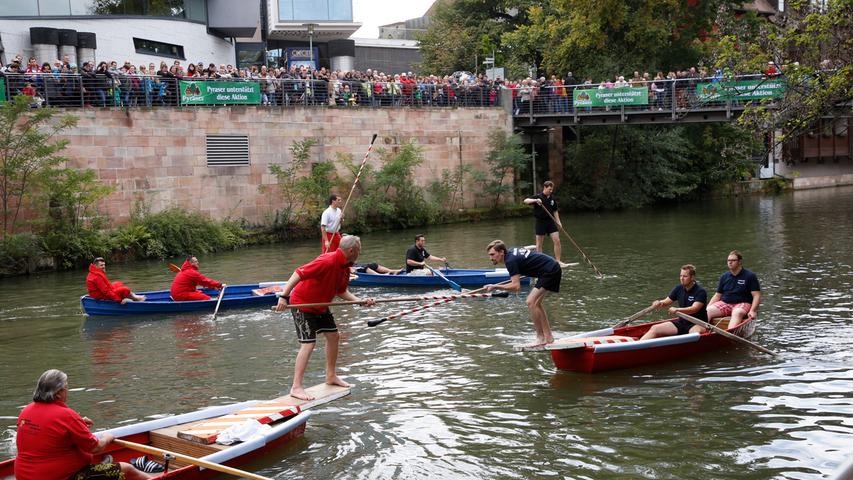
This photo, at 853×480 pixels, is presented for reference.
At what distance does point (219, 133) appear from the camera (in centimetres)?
2745

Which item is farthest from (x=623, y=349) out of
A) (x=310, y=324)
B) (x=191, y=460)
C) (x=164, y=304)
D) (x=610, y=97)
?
(x=610, y=97)

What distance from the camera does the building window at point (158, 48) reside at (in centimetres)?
3235

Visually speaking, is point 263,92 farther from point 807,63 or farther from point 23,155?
point 807,63

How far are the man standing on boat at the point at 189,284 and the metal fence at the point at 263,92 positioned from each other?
919cm

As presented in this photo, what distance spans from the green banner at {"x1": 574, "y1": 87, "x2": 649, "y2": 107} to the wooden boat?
24.8 m

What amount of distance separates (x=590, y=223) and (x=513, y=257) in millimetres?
20597

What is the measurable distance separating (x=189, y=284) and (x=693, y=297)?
904 centimetres

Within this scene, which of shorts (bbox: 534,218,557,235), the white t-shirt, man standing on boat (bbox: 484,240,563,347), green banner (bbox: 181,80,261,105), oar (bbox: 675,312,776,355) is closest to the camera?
oar (bbox: 675,312,776,355)

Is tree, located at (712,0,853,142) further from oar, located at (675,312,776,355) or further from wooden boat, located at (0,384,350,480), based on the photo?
wooden boat, located at (0,384,350,480)

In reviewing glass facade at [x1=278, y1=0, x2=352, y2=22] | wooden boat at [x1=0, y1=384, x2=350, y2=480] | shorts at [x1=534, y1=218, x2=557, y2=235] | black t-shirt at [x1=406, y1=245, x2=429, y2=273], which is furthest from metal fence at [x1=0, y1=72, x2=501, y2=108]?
wooden boat at [x1=0, y1=384, x2=350, y2=480]

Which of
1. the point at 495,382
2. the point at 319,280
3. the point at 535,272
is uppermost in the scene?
the point at 319,280

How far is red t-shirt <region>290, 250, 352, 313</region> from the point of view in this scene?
30.0 ft

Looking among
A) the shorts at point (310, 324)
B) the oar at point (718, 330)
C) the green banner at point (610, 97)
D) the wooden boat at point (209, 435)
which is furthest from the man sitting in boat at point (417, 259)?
the green banner at point (610, 97)

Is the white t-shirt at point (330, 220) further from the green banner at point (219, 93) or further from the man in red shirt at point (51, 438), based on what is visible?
the green banner at point (219, 93)
